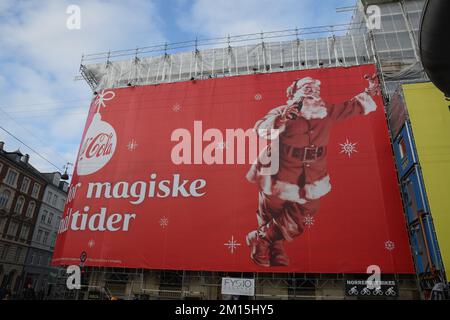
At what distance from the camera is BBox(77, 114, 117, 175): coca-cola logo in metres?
19.1

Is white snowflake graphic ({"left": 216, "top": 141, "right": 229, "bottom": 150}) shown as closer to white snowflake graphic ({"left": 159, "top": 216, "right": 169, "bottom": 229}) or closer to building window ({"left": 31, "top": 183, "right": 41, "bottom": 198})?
white snowflake graphic ({"left": 159, "top": 216, "right": 169, "bottom": 229})

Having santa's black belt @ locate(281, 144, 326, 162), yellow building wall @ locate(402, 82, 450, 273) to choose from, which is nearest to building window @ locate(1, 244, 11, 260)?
santa's black belt @ locate(281, 144, 326, 162)

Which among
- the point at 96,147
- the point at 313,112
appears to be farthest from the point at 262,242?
the point at 96,147

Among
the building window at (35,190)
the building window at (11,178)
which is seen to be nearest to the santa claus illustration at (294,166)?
the building window at (11,178)

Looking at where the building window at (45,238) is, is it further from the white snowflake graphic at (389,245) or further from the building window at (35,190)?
the white snowflake graphic at (389,245)

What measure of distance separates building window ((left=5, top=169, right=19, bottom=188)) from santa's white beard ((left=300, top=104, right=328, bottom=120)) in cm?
2783

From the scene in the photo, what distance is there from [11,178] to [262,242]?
89.4 feet

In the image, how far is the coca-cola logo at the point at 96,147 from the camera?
62.8 ft

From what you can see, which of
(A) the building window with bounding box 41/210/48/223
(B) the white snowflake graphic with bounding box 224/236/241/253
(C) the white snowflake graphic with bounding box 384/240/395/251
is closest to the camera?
(C) the white snowflake graphic with bounding box 384/240/395/251

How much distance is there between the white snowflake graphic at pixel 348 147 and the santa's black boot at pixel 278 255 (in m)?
5.34

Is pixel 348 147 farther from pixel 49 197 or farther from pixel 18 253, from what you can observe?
pixel 49 197

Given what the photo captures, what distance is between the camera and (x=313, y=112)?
56.5 feet
